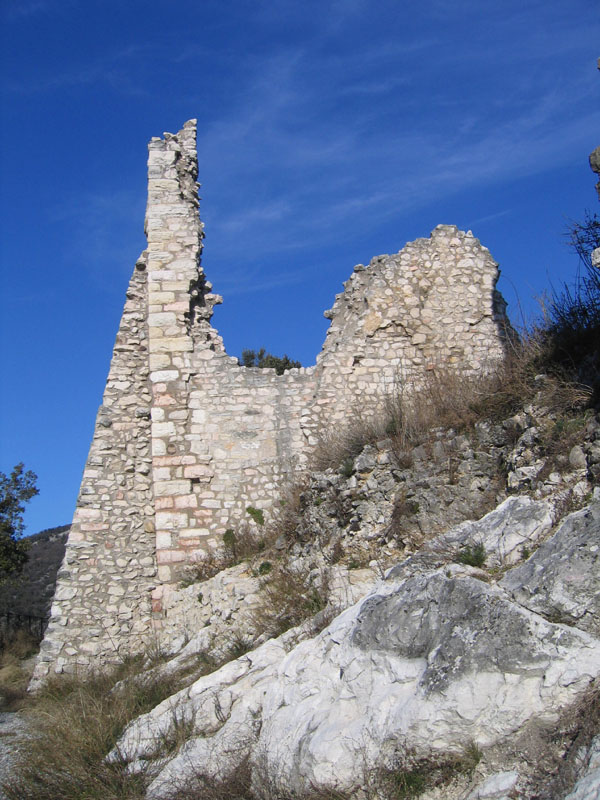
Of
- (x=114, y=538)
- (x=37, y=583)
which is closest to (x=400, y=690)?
(x=114, y=538)

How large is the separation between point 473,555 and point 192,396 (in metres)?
6.38

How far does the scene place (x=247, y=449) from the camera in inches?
428

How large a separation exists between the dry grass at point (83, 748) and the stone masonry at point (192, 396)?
2333mm

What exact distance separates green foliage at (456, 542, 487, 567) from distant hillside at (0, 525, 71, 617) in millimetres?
12619

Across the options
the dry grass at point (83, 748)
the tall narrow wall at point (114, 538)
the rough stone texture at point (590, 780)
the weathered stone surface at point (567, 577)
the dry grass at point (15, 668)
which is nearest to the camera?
the rough stone texture at point (590, 780)

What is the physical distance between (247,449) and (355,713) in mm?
6325

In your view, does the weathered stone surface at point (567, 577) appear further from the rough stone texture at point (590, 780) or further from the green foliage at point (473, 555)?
the rough stone texture at point (590, 780)

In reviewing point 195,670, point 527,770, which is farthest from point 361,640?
point 195,670

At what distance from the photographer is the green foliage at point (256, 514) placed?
1047 centimetres

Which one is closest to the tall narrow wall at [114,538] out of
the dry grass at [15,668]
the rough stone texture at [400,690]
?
the dry grass at [15,668]

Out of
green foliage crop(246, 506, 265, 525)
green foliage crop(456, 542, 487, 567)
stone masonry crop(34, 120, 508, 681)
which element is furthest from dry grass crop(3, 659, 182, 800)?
green foliage crop(246, 506, 265, 525)

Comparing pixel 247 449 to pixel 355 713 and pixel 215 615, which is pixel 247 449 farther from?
pixel 355 713

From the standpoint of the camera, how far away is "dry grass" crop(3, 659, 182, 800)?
5.49 meters

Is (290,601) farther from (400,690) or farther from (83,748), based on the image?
(400,690)
